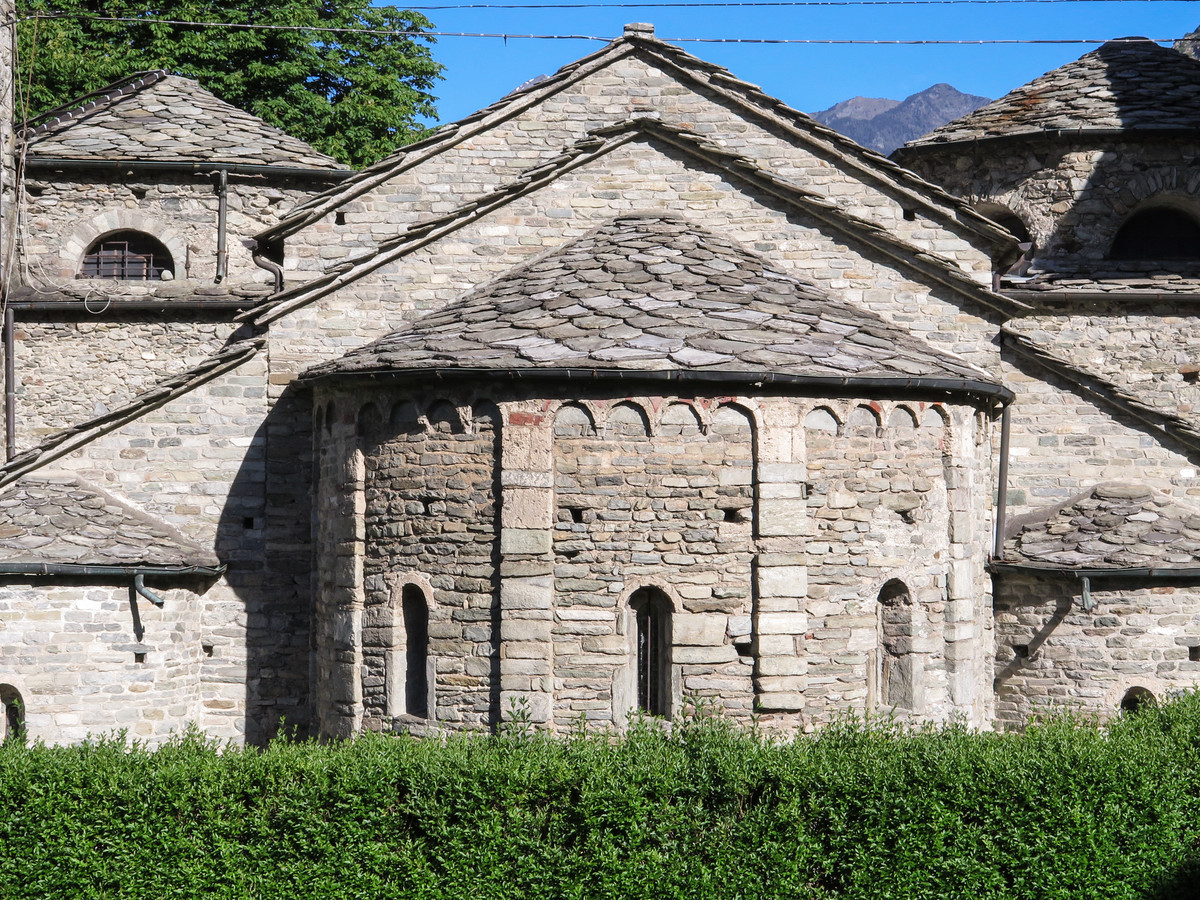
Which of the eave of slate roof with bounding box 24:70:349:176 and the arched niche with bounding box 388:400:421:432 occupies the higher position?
the eave of slate roof with bounding box 24:70:349:176

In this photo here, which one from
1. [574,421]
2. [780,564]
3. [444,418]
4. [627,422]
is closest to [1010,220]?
[780,564]

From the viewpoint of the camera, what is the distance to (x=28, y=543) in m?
11.6

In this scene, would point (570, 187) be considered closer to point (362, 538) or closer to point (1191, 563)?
point (362, 538)

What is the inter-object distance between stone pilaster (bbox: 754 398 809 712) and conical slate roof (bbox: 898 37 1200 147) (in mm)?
8125

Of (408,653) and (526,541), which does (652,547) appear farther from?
(408,653)

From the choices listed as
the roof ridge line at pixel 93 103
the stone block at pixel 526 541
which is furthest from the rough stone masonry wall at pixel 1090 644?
the roof ridge line at pixel 93 103

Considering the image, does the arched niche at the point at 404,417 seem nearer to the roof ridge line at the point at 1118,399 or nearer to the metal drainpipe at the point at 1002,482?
the metal drainpipe at the point at 1002,482

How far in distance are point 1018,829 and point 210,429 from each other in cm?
878

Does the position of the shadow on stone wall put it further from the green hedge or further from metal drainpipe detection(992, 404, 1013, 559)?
metal drainpipe detection(992, 404, 1013, 559)

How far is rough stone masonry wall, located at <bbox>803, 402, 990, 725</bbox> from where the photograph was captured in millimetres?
10359

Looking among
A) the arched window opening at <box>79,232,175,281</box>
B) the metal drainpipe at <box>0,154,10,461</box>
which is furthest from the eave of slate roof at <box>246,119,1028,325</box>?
the arched window opening at <box>79,232,175,281</box>

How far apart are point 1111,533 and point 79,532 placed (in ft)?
33.7

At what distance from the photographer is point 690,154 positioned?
12.5m

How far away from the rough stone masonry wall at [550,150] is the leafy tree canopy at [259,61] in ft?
29.9
